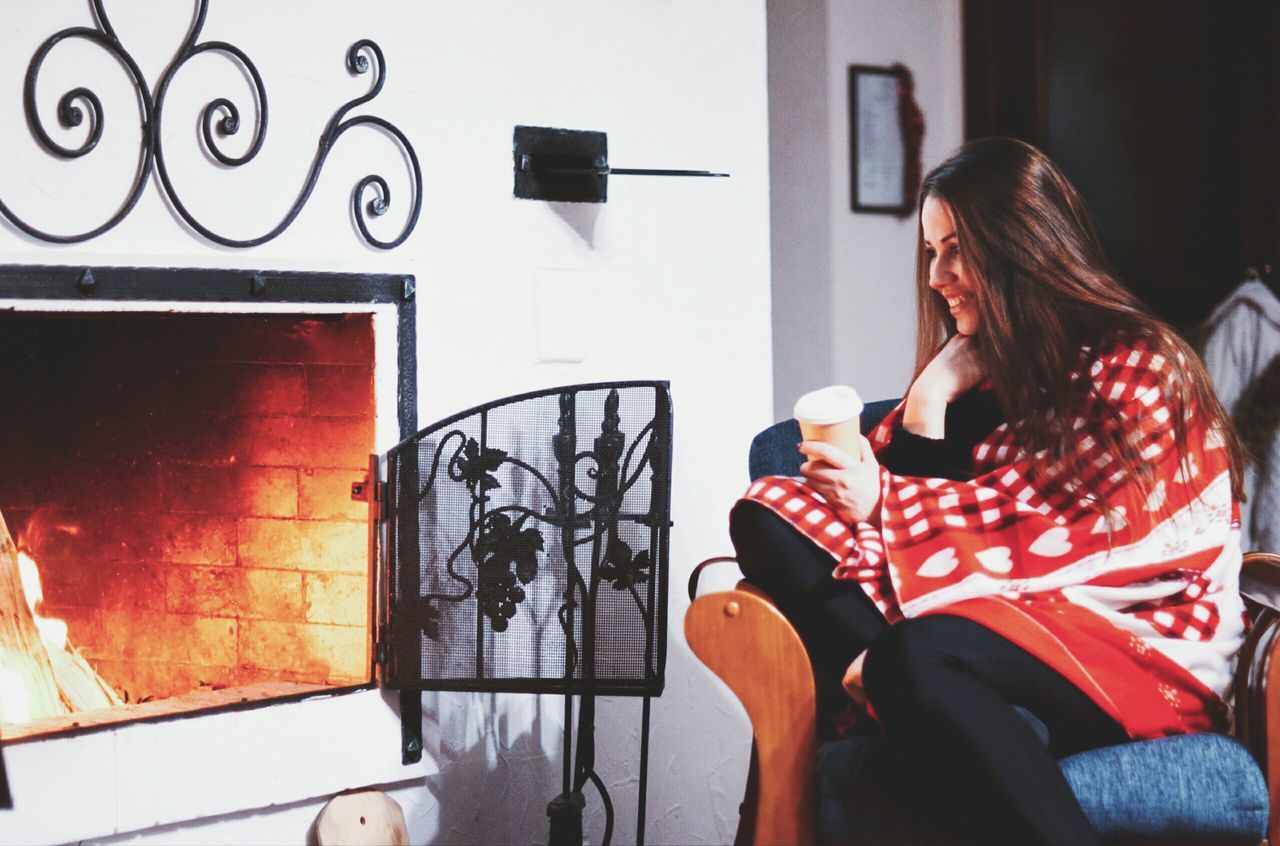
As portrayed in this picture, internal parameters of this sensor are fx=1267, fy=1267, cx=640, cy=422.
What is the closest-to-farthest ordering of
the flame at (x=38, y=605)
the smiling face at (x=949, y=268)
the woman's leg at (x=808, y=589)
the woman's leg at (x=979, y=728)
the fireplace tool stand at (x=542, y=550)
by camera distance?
the woman's leg at (x=979, y=728), the woman's leg at (x=808, y=589), the smiling face at (x=949, y=268), the fireplace tool stand at (x=542, y=550), the flame at (x=38, y=605)

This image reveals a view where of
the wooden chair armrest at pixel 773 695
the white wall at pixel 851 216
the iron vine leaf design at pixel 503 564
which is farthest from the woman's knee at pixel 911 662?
the white wall at pixel 851 216

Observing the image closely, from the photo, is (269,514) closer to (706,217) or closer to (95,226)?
(95,226)

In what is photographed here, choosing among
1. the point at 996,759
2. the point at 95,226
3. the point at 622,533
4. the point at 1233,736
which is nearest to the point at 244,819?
the point at 622,533

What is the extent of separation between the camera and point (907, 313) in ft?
9.76

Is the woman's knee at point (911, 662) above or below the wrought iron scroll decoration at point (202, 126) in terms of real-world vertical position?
below

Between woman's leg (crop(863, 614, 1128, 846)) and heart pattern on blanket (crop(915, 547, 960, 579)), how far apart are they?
0.09m

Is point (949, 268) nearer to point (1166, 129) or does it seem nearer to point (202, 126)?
point (202, 126)

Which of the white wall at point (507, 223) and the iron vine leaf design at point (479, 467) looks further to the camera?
the iron vine leaf design at point (479, 467)

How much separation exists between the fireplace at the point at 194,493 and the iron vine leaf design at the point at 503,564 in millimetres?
234

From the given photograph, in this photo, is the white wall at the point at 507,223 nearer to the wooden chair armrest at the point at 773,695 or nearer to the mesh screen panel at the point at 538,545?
the mesh screen panel at the point at 538,545

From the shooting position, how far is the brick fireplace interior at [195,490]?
194 centimetres

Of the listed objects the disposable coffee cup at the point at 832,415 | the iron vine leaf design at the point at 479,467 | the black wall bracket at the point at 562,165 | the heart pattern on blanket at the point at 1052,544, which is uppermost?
the black wall bracket at the point at 562,165

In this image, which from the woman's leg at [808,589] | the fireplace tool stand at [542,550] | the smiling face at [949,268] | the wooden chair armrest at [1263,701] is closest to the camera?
the wooden chair armrest at [1263,701]

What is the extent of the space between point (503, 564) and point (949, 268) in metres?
0.71
